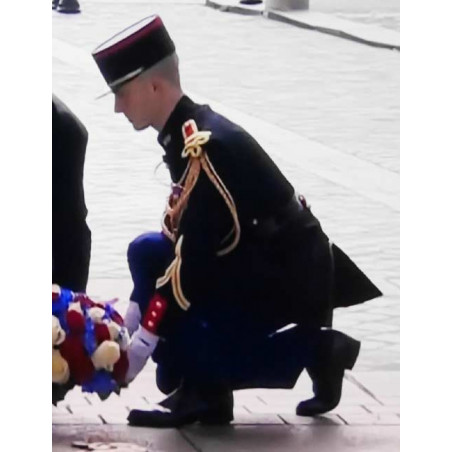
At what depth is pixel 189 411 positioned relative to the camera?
4.78m

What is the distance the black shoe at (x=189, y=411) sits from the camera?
4762 mm

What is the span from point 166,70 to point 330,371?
42.1 inches

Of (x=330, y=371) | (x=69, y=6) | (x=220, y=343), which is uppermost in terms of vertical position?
(x=220, y=343)

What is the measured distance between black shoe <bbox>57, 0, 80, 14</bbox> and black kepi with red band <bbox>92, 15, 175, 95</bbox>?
593 inches

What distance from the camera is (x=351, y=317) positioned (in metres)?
6.40

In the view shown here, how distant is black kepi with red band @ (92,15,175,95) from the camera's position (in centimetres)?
457

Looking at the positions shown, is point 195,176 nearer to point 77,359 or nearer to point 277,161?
point 77,359

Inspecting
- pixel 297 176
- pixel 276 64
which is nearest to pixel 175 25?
pixel 276 64

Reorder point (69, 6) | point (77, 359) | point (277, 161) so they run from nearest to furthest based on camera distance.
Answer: point (77, 359) → point (277, 161) → point (69, 6)

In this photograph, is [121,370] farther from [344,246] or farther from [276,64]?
[276,64]

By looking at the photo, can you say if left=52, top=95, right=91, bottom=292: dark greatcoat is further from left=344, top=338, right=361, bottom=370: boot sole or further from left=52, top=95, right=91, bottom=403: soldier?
left=344, top=338, right=361, bottom=370: boot sole

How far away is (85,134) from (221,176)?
43 centimetres

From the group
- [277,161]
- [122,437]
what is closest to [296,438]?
[122,437]

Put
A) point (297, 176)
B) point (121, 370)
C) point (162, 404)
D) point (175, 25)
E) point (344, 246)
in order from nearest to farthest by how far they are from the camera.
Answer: point (121, 370), point (162, 404), point (344, 246), point (297, 176), point (175, 25)
